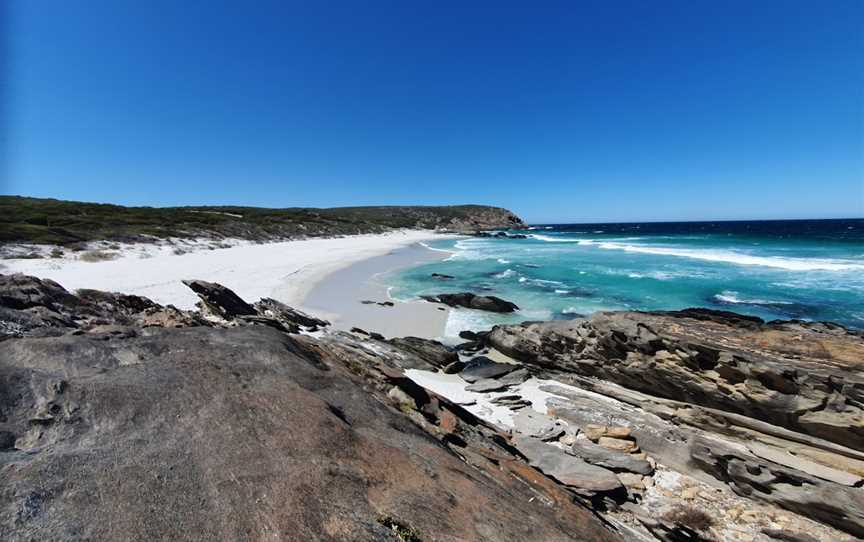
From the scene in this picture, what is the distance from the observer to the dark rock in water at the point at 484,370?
11898mm

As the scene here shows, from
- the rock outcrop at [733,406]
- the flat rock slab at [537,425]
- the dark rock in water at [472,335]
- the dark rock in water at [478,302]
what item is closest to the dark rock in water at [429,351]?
the dark rock in water at [472,335]

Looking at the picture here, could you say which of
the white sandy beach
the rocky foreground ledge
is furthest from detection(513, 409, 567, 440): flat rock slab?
the white sandy beach

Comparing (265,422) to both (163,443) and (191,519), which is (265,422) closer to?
(163,443)

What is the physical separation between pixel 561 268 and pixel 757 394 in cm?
3016

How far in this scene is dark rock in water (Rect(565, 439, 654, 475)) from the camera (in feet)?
24.1

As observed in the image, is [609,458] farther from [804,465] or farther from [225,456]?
[225,456]

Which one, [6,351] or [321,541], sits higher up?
[6,351]

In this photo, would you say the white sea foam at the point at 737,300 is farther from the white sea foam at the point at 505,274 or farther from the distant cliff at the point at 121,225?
the distant cliff at the point at 121,225

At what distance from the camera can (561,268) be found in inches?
1487

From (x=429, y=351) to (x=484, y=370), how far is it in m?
2.19

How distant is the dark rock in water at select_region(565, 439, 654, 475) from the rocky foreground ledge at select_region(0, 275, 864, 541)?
0.19ft

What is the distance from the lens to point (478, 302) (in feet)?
69.9

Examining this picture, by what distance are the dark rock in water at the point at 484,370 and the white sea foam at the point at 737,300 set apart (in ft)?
57.3

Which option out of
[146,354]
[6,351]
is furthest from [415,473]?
[6,351]
